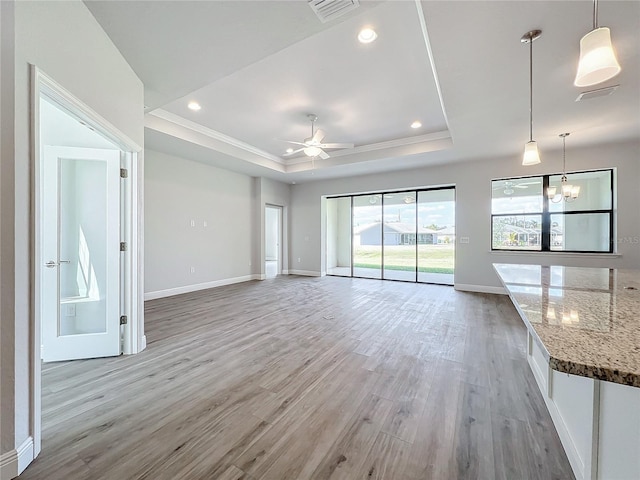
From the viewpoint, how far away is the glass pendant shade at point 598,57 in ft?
4.13

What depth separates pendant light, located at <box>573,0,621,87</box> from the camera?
1260 mm

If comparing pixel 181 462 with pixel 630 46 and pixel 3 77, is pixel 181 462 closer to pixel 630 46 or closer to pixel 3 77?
pixel 3 77

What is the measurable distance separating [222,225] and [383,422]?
569cm

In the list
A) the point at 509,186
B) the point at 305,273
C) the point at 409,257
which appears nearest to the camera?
the point at 509,186

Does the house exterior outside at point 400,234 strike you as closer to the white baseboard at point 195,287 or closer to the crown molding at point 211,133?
the crown molding at point 211,133

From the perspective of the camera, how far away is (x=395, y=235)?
7328 millimetres

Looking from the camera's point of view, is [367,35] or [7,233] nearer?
[7,233]

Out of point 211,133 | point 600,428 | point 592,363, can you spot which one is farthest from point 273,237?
point 592,363

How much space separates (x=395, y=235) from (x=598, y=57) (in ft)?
20.2

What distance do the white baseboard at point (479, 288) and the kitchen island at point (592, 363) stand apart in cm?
419

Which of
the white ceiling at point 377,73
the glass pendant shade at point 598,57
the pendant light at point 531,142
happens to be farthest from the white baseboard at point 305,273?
the glass pendant shade at point 598,57

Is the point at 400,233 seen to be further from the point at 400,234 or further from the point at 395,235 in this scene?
the point at 395,235

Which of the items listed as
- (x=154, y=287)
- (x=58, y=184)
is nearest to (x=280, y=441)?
(x=58, y=184)

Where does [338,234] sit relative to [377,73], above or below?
below
